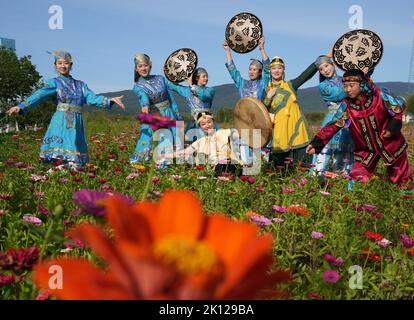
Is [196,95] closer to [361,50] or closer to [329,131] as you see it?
[361,50]

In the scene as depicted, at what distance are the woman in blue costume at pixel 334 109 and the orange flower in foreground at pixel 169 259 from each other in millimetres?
5584

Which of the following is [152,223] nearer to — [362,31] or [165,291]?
[165,291]

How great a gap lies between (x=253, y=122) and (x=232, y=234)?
5.02m

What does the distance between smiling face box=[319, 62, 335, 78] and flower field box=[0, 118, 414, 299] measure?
5.06 ft

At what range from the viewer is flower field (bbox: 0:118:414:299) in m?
0.42

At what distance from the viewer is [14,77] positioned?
30.9m

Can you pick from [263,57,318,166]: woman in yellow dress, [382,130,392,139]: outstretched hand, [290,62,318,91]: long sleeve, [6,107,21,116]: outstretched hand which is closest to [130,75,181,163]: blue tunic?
[263,57,318,166]: woman in yellow dress

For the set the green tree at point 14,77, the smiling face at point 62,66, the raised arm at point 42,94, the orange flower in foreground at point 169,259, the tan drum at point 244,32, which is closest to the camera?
the orange flower in foreground at point 169,259

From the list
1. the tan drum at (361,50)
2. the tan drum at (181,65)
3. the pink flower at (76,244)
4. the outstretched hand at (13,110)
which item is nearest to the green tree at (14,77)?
the tan drum at (181,65)

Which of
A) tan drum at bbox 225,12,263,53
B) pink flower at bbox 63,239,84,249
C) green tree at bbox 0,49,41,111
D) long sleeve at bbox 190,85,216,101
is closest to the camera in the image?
pink flower at bbox 63,239,84,249

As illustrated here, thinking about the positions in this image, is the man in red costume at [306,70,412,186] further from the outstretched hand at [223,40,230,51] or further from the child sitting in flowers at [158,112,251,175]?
the outstretched hand at [223,40,230,51]

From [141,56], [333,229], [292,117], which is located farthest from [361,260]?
[141,56]

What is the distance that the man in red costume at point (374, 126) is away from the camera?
14.0 ft

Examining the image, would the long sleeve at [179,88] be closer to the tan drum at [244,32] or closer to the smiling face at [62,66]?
the tan drum at [244,32]
